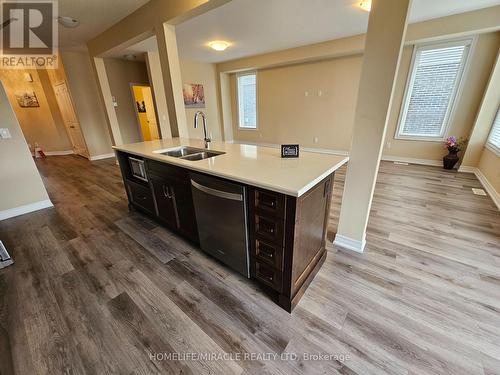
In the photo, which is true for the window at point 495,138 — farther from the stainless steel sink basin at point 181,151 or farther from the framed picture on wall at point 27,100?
the framed picture on wall at point 27,100

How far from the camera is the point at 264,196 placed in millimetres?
1241

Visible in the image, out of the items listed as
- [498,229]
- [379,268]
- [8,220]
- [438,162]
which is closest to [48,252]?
[8,220]

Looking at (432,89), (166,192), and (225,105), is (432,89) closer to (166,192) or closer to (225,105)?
(166,192)

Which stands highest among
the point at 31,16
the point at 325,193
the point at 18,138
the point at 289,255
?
the point at 31,16

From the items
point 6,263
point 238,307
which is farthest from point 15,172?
point 238,307

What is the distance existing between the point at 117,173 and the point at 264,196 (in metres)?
4.33

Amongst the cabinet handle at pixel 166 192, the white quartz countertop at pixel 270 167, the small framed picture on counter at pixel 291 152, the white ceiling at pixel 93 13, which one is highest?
the white ceiling at pixel 93 13

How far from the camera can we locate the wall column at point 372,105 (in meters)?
1.39

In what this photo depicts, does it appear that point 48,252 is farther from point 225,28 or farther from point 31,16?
point 225,28

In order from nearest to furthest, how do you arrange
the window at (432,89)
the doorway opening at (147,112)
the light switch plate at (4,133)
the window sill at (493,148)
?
the light switch plate at (4,133) < the window sill at (493,148) < the window at (432,89) < the doorway opening at (147,112)

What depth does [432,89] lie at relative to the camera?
4.04 m

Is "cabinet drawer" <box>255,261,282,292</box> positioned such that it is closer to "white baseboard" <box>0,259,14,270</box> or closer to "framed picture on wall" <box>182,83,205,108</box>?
"white baseboard" <box>0,259,14,270</box>

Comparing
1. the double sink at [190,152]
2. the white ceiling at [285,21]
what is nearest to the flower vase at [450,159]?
the white ceiling at [285,21]

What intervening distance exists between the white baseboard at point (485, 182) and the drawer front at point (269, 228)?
329 cm
